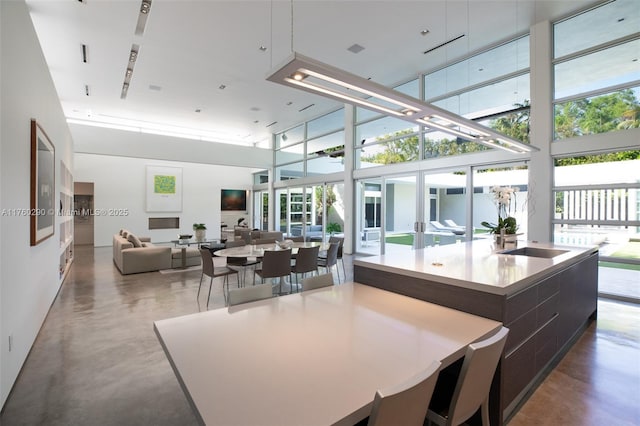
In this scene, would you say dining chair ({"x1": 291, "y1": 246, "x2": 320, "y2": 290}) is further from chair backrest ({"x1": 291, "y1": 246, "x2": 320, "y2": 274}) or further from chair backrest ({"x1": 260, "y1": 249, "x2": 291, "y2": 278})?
chair backrest ({"x1": 260, "y1": 249, "x2": 291, "y2": 278})

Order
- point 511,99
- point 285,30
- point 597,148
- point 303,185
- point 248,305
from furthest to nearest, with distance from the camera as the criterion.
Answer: point 303,185 → point 511,99 → point 285,30 → point 597,148 → point 248,305

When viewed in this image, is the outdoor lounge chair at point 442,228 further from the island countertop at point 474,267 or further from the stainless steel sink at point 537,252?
the island countertop at point 474,267

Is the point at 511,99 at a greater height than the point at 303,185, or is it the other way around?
the point at 511,99

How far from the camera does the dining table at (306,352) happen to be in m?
0.99

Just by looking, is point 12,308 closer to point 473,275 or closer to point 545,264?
point 473,275

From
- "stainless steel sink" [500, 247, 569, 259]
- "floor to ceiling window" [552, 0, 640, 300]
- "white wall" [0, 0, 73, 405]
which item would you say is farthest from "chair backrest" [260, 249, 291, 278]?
"floor to ceiling window" [552, 0, 640, 300]

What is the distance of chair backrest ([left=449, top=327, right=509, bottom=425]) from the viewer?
129 centimetres

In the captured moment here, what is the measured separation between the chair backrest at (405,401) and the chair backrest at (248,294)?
1297 millimetres

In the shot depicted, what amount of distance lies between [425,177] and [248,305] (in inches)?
237

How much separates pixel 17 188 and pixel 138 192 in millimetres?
10480

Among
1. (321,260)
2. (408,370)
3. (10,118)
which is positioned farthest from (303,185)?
(408,370)

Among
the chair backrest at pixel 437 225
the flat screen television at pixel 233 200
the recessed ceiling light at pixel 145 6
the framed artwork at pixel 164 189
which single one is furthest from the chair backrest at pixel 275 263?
the flat screen television at pixel 233 200

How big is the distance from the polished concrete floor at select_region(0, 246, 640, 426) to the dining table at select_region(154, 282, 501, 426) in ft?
3.17

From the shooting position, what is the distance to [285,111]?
31.1 feet
